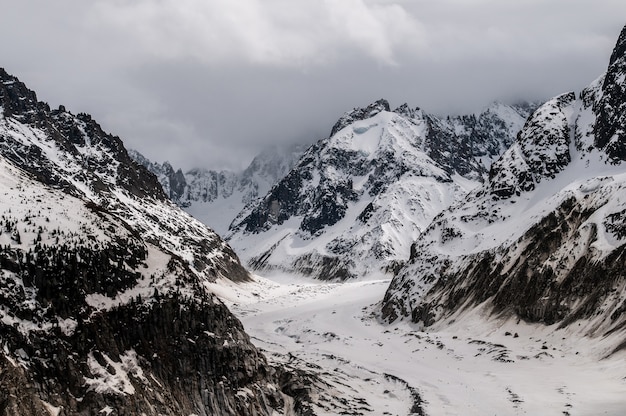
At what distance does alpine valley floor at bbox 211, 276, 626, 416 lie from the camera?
7925 cm

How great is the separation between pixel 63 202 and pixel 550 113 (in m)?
140

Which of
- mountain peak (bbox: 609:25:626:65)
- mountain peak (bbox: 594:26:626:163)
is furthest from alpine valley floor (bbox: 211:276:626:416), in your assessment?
mountain peak (bbox: 609:25:626:65)

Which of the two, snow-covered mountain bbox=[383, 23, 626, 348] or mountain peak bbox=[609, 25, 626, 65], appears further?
mountain peak bbox=[609, 25, 626, 65]

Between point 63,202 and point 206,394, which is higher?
point 63,202

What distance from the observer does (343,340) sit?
136625 mm

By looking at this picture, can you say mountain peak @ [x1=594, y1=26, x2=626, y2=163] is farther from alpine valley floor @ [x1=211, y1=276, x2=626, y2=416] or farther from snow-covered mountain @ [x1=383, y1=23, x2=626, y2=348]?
alpine valley floor @ [x1=211, y1=276, x2=626, y2=416]

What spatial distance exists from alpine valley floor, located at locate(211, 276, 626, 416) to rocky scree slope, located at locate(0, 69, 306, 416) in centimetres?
1397

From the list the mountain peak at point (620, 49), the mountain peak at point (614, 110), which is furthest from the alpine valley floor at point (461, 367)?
the mountain peak at point (620, 49)

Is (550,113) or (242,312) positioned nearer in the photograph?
(550,113)

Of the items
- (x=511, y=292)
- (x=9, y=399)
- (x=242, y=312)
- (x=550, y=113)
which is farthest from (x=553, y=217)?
(x=9, y=399)

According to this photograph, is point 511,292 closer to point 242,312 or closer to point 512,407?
point 512,407

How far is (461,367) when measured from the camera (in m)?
107

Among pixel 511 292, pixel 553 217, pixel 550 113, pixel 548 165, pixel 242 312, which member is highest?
pixel 550 113

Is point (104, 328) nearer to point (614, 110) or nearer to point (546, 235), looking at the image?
point (546, 235)
